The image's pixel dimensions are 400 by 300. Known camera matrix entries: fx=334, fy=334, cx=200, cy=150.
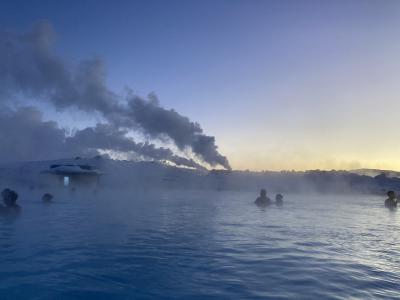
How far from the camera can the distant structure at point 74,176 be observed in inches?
3983

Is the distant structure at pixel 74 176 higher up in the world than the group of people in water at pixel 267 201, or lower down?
higher up

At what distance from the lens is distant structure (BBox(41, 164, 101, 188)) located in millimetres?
101162

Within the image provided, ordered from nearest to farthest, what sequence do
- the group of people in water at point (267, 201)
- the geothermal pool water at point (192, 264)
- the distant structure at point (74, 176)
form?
the geothermal pool water at point (192, 264)
the group of people in water at point (267, 201)
the distant structure at point (74, 176)

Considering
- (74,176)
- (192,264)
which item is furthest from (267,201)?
(74,176)

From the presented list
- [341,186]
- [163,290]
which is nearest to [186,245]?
[163,290]

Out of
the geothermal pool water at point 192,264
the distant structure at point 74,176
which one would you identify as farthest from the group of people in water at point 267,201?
the distant structure at point 74,176

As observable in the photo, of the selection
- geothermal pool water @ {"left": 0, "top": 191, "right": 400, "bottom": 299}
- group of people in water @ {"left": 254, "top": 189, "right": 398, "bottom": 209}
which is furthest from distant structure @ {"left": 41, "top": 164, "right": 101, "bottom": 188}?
geothermal pool water @ {"left": 0, "top": 191, "right": 400, "bottom": 299}

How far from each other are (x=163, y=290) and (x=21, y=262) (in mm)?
5717

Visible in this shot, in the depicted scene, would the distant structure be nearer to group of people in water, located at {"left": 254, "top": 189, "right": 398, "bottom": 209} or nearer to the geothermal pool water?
group of people in water, located at {"left": 254, "top": 189, "right": 398, "bottom": 209}

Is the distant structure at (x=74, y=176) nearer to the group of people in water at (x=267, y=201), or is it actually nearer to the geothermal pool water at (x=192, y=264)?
the group of people in water at (x=267, y=201)

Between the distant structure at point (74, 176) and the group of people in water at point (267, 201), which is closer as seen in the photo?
the group of people in water at point (267, 201)

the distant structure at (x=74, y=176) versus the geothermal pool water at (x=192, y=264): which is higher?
the distant structure at (x=74, y=176)

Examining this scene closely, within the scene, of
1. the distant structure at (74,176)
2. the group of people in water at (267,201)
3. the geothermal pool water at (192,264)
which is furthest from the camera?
the distant structure at (74,176)

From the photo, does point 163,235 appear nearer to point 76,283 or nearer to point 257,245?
point 257,245
